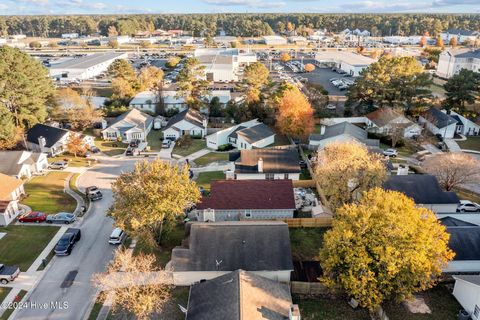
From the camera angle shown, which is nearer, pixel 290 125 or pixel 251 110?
Answer: pixel 290 125

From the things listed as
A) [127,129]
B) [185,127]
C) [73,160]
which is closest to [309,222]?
[185,127]

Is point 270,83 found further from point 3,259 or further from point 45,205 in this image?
point 3,259

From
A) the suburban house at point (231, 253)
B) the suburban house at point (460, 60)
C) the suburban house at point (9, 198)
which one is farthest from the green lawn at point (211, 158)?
the suburban house at point (460, 60)

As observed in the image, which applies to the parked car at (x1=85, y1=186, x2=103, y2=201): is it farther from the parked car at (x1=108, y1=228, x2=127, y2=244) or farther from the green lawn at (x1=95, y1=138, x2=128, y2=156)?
the green lawn at (x1=95, y1=138, x2=128, y2=156)

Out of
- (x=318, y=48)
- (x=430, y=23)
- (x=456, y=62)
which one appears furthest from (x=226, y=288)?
(x=430, y=23)

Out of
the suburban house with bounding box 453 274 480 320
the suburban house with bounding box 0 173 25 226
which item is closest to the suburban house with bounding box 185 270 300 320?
the suburban house with bounding box 453 274 480 320

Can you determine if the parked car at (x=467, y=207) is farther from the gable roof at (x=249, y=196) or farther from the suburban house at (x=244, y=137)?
the suburban house at (x=244, y=137)
